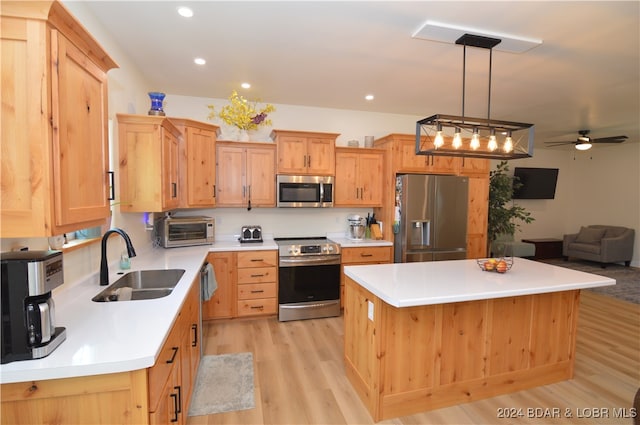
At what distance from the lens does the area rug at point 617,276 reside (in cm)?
480

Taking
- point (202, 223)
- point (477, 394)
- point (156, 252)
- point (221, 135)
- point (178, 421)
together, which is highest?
point (221, 135)

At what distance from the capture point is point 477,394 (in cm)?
233

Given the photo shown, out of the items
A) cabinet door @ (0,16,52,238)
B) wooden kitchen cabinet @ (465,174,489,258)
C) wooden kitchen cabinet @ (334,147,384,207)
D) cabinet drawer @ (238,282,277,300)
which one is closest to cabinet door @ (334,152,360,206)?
wooden kitchen cabinet @ (334,147,384,207)

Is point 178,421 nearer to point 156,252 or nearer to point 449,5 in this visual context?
point 156,252

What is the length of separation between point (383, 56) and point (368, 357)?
2503 mm

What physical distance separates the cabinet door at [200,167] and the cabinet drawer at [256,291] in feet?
3.53

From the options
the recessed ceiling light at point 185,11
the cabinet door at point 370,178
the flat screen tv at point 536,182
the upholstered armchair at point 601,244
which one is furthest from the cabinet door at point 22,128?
the upholstered armchair at point 601,244

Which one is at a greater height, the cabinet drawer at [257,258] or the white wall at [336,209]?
the white wall at [336,209]

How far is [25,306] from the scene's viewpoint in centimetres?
110

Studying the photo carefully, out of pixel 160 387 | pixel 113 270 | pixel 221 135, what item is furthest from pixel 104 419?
pixel 221 135

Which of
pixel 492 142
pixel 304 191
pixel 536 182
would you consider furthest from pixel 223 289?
pixel 536 182

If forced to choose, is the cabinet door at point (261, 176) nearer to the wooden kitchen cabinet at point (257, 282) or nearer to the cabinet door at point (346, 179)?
the wooden kitchen cabinet at point (257, 282)

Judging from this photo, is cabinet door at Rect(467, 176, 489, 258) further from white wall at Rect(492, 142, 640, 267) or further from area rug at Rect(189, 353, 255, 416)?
area rug at Rect(189, 353, 255, 416)

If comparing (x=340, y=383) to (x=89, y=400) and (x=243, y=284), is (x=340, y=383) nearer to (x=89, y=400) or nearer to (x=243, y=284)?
(x=243, y=284)
